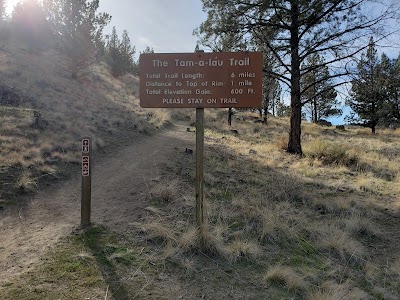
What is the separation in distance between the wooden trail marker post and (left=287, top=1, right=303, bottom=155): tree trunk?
9486 mm

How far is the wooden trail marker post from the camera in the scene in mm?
4270

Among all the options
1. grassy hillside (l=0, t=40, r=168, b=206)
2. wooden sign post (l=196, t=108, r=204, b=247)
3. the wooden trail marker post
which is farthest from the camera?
grassy hillside (l=0, t=40, r=168, b=206)

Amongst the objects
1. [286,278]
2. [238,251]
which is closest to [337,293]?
[286,278]

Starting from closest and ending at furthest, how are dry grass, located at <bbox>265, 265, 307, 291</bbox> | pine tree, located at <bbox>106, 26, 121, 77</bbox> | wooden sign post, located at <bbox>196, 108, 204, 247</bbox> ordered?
dry grass, located at <bbox>265, 265, 307, 291</bbox>
wooden sign post, located at <bbox>196, 108, 204, 247</bbox>
pine tree, located at <bbox>106, 26, 121, 77</bbox>

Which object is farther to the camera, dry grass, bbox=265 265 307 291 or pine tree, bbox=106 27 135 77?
pine tree, bbox=106 27 135 77

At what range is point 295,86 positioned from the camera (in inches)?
527

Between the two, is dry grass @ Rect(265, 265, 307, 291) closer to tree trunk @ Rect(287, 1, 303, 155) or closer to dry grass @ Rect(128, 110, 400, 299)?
dry grass @ Rect(128, 110, 400, 299)

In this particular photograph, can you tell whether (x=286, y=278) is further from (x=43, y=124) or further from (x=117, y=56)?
(x=117, y=56)

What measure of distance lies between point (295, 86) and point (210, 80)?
32.7 ft

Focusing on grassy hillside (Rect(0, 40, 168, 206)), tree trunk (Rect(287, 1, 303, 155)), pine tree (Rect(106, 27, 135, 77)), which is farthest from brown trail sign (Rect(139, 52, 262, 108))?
pine tree (Rect(106, 27, 135, 77))

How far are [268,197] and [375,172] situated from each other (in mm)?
5844

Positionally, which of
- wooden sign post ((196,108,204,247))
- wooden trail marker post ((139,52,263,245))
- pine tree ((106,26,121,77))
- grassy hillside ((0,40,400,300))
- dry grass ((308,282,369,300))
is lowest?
dry grass ((308,282,369,300))

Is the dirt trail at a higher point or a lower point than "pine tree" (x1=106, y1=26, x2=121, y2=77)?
lower

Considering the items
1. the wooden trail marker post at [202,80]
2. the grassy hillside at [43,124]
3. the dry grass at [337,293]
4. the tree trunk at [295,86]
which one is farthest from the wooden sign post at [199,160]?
the tree trunk at [295,86]
